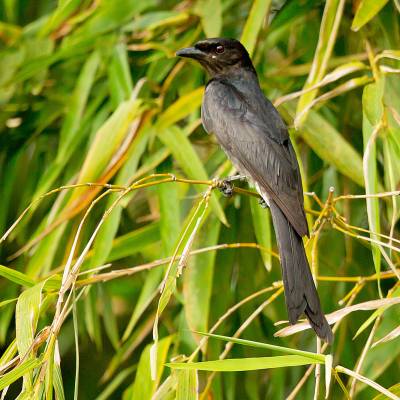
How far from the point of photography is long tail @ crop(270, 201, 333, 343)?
6.55 ft

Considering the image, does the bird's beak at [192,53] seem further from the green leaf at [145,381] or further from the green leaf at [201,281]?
the green leaf at [145,381]

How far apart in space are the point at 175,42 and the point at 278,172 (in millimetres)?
989

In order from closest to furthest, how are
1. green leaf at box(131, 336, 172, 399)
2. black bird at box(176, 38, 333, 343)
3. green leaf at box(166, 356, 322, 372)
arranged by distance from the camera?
green leaf at box(166, 356, 322, 372) < black bird at box(176, 38, 333, 343) < green leaf at box(131, 336, 172, 399)

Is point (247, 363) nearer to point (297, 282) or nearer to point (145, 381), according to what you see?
point (297, 282)

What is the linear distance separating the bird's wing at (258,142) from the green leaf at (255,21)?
0.22 metres

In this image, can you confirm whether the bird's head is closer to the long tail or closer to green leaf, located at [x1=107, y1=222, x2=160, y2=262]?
green leaf, located at [x1=107, y1=222, x2=160, y2=262]

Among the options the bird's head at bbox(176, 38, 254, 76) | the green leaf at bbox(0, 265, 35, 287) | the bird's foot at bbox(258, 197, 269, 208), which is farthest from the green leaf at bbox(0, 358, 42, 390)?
the bird's head at bbox(176, 38, 254, 76)

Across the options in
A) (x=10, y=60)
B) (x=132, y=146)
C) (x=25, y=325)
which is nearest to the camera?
(x=25, y=325)

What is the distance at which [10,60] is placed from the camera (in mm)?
3420

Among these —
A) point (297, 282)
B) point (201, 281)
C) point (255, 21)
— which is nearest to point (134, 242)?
point (201, 281)

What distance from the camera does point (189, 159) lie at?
9.16 ft

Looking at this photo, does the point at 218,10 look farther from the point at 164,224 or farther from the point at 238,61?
the point at 164,224

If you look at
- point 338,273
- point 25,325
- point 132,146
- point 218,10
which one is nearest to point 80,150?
point 132,146

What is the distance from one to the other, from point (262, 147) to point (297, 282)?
56 cm
